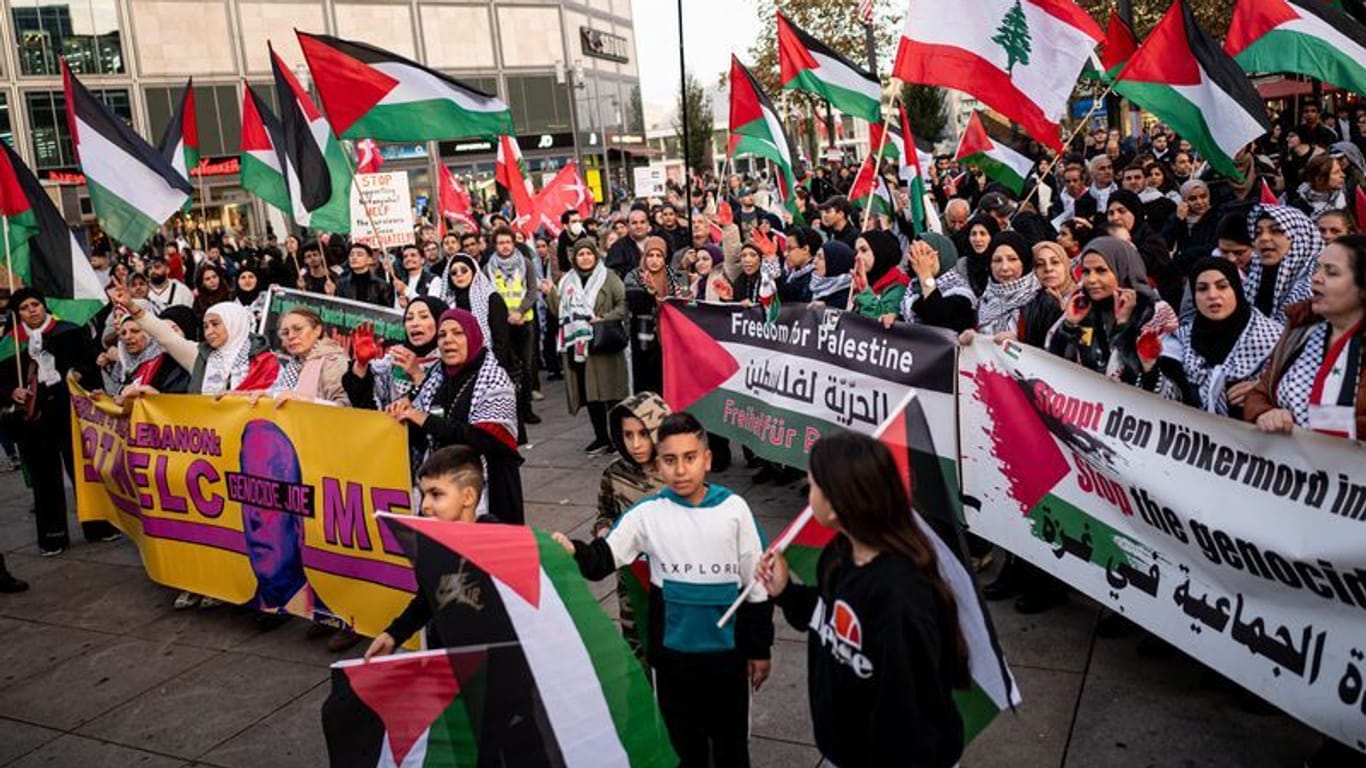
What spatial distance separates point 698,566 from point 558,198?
1238 centimetres

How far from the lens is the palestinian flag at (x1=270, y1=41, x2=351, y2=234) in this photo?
27.2 feet

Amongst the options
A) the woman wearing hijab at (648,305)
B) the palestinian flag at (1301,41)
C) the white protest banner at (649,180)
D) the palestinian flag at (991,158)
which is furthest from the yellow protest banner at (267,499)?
the white protest banner at (649,180)

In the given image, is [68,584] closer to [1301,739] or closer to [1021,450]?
[1021,450]

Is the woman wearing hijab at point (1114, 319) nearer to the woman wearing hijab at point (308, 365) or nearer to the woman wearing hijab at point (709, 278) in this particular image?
the woman wearing hijab at point (709, 278)

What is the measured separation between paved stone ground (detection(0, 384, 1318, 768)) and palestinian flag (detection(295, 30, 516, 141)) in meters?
3.15

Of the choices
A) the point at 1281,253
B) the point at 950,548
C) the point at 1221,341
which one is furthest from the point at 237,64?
the point at 950,548

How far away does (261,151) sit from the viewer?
10688 mm

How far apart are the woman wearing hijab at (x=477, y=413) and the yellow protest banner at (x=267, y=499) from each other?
0.38 m

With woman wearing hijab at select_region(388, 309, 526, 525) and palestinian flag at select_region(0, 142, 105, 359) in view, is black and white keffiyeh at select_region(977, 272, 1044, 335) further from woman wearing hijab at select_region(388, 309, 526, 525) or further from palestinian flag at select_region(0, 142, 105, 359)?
palestinian flag at select_region(0, 142, 105, 359)

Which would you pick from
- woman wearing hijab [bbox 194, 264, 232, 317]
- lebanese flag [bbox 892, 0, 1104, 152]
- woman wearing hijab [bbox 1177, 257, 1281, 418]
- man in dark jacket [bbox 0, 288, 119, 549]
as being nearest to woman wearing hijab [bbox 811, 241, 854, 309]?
lebanese flag [bbox 892, 0, 1104, 152]

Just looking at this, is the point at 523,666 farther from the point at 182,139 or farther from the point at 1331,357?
the point at 182,139

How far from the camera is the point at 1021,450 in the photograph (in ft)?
16.0

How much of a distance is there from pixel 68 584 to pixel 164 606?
4.01 ft

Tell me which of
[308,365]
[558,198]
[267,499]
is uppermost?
[558,198]
